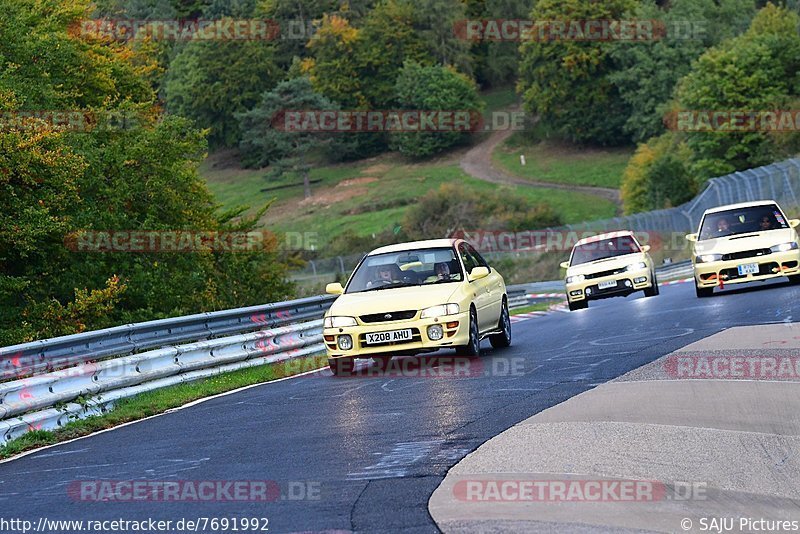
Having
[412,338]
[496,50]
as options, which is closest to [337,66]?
[496,50]

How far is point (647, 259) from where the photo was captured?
89.0ft

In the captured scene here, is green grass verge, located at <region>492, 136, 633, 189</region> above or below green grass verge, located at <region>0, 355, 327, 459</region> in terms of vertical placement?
above

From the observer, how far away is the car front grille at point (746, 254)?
75.5 feet

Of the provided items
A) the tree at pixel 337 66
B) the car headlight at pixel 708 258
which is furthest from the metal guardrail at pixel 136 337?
the tree at pixel 337 66

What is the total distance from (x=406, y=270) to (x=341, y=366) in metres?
1.47

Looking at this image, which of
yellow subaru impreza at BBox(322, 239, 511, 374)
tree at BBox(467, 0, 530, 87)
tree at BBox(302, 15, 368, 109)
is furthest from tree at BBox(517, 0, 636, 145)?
yellow subaru impreza at BBox(322, 239, 511, 374)

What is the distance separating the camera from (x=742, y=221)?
23969 millimetres

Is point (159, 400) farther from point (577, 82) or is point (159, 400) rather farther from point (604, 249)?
point (577, 82)

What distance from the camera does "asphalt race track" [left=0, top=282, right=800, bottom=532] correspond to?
25.2 feet

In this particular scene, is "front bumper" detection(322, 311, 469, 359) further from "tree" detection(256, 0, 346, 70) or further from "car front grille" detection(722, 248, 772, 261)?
"tree" detection(256, 0, 346, 70)

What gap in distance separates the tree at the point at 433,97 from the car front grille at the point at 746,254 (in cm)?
9599

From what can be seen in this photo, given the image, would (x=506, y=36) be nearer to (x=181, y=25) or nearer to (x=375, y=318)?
(x=181, y=25)

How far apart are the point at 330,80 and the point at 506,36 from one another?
18.4 m

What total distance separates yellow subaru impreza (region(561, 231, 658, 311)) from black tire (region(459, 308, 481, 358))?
10551 millimetres
